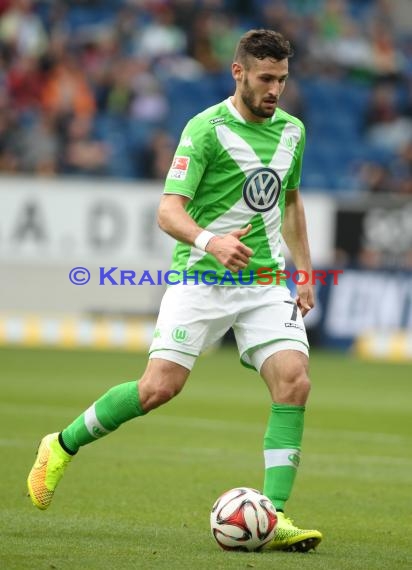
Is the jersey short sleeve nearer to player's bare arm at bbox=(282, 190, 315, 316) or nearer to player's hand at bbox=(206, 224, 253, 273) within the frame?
player's hand at bbox=(206, 224, 253, 273)

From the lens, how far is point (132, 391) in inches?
259

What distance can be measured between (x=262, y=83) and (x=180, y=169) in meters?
0.58

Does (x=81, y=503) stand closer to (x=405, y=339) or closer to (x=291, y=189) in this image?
(x=291, y=189)

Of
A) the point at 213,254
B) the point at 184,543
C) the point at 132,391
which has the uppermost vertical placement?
the point at 213,254

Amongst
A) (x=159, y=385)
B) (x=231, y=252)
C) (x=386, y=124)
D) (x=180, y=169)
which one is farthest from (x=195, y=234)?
(x=386, y=124)

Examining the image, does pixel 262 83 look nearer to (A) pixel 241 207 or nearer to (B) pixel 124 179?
(A) pixel 241 207

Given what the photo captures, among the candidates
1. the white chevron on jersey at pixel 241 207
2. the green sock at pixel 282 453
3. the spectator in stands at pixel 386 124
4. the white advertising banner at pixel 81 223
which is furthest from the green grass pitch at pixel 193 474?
the spectator in stands at pixel 386 124

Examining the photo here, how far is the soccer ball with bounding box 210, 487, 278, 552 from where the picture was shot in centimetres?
615

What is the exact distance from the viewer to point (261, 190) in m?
6.74

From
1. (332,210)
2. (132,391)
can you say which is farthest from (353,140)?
(132,391)

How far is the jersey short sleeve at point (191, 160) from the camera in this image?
6.51 metres

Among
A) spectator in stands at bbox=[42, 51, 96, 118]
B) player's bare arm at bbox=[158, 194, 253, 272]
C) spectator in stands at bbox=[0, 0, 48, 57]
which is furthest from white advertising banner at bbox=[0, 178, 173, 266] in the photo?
player's bare arm at bbox=[158, 194, 253, 272]

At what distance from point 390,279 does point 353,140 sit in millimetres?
4822

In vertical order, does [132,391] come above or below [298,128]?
below
